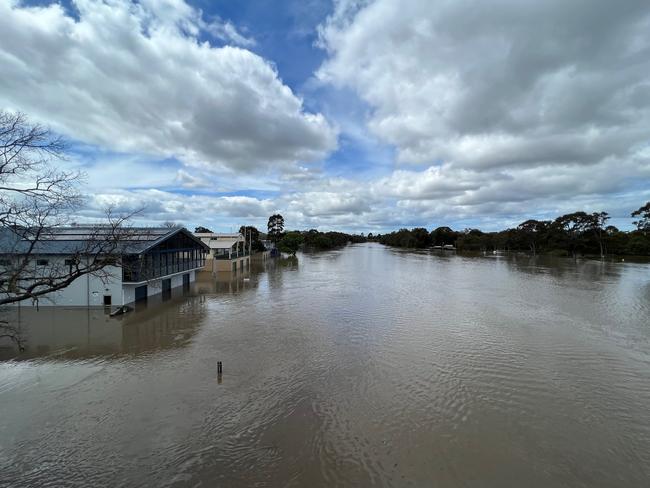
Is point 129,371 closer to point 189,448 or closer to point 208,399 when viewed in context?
point 208,399

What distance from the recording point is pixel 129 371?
11.3 metres

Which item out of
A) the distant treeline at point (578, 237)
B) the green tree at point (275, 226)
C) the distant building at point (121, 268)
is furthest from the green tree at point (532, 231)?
the distant building at point (121, 268)

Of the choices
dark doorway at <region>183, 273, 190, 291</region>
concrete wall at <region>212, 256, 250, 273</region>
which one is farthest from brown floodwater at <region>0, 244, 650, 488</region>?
concrete wall at <region>212, 256, 250, 273</region>

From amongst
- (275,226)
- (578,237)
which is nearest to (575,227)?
(578,237)

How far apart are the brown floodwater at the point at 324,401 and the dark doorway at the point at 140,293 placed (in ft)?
10.1

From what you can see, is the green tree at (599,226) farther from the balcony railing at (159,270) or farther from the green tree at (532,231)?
the balcony railing at (159,270)

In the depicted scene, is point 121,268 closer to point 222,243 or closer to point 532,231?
point 222,243

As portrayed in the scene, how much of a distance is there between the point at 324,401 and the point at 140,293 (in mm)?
17443

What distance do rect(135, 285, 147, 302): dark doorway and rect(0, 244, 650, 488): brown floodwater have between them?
3.09m

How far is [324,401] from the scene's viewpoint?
31.0 feet

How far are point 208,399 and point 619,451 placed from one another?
996 cm

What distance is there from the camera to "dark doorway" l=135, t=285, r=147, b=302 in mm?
21480

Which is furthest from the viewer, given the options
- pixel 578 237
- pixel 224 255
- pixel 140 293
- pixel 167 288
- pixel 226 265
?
pixel 578 237

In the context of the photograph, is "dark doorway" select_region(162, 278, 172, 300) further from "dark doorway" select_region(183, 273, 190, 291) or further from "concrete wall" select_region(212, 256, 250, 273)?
"concrete wall" select_region(212, 256, 250, 273)
